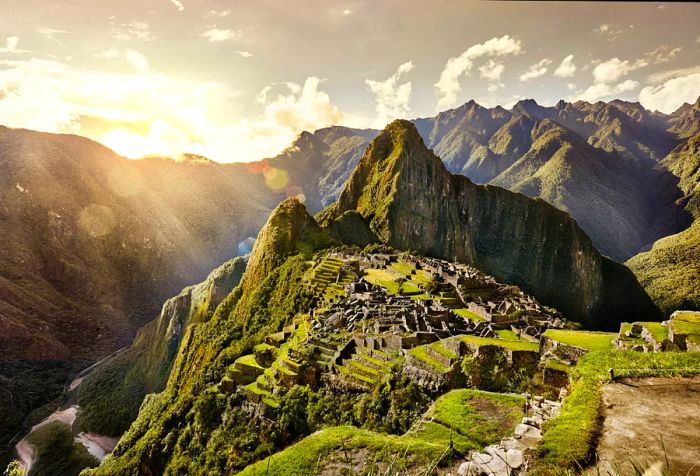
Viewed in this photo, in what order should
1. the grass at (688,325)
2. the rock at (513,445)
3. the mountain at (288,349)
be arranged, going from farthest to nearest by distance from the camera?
the mountain at (288,349)
the grass at (688,325)
the rock at (513,445)

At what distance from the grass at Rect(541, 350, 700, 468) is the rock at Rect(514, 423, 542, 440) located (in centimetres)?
32

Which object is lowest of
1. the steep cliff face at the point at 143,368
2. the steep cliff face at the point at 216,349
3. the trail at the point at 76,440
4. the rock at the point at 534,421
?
the trail at the point at 76,440

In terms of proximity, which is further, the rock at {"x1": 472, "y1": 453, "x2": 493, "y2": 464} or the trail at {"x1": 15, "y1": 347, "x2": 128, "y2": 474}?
the trail at {"x1": 15, "y1": 347, "x2": 128, "y2": 474}

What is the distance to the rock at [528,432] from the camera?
31.5 feet

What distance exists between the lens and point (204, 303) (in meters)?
112

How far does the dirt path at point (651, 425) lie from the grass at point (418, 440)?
3.21 meters

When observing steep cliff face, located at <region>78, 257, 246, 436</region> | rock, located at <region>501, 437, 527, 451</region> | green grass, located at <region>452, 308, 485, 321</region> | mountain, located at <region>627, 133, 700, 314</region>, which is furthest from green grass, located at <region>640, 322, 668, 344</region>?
mountain, located at <region>627, 133, 700, 314</region>

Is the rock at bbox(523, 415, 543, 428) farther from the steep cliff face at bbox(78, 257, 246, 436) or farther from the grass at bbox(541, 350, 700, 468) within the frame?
the steep cliff face at bbox(78, 257, 246, 436)

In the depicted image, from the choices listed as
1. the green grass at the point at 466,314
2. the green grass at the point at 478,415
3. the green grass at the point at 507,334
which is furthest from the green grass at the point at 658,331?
the green grass at the point at 466,314

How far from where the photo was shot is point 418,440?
36.2ft

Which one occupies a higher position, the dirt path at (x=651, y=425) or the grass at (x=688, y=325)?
the grass at (x=688, y=325)

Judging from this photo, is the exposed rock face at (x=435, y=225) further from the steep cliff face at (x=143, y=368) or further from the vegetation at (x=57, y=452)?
the vegetation at (x=57, y=452)

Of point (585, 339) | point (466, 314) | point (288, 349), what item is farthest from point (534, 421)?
point (466, 314)

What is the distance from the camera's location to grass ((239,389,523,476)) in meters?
10.1
